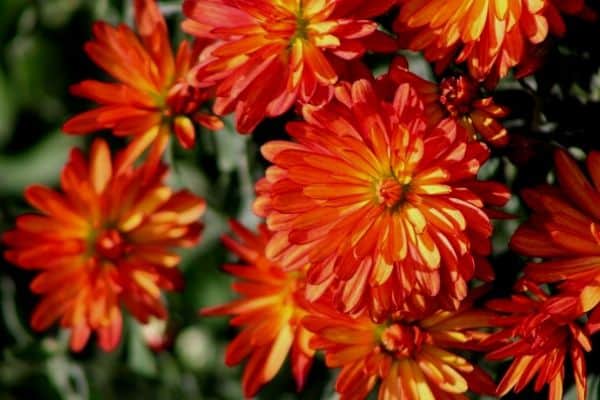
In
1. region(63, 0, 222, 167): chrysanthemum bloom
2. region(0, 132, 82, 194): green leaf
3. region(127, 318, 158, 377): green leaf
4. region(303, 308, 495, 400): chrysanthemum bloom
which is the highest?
region(63, 0, 222, 167): chrysanthemum bloom

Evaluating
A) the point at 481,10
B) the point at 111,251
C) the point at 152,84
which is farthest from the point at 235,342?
the point at 481,10

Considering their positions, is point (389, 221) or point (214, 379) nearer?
point (389, 221)

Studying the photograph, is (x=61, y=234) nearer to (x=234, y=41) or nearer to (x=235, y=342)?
(x=235, y=342)

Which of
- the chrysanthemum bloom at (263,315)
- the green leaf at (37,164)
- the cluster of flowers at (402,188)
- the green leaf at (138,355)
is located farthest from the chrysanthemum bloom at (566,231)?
the green leaf at (37,164)

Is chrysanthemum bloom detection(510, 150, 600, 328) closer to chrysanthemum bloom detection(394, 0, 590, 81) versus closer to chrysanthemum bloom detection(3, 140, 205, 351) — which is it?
chrysanthemum bloom detection(394, 0, 590, 81)

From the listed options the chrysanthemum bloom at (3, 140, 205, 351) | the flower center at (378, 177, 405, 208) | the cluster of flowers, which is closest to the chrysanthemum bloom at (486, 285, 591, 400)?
the cluster of flowers

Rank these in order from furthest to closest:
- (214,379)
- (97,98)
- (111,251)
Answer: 1. (214,379)
2. (111,251)
3. (97,98)

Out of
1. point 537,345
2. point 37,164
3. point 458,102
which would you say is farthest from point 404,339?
point 37,164
